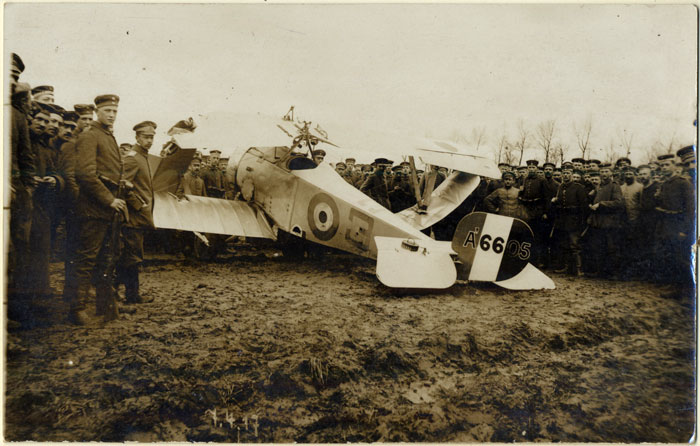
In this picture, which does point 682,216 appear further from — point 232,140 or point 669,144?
point 232,140

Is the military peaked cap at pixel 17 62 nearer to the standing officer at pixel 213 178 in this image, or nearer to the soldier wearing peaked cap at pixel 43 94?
the soldier wearing peaked cap at pixel 43 94

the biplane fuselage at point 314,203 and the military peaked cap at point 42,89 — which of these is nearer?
the military peaked cap at point 42,89

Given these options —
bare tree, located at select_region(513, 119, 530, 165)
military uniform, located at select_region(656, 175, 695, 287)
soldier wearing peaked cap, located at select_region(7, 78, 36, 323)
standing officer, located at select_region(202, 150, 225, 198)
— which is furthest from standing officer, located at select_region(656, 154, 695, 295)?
soldier wearing peaked cap, located at select_region(7, 78, 36, 323)

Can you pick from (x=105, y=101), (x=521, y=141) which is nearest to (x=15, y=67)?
(x=105, y=101)

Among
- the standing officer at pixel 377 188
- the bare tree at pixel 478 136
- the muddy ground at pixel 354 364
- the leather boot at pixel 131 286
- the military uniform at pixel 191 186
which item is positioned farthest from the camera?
the standing officer at pixel 377 188

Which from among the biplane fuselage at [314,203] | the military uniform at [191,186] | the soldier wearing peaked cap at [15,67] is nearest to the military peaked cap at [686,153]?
the biplane fuselage at [314,203]

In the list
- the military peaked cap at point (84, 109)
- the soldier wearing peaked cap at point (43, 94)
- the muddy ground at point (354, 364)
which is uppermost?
the soldier wearing peaked cap at point (43, 94)
